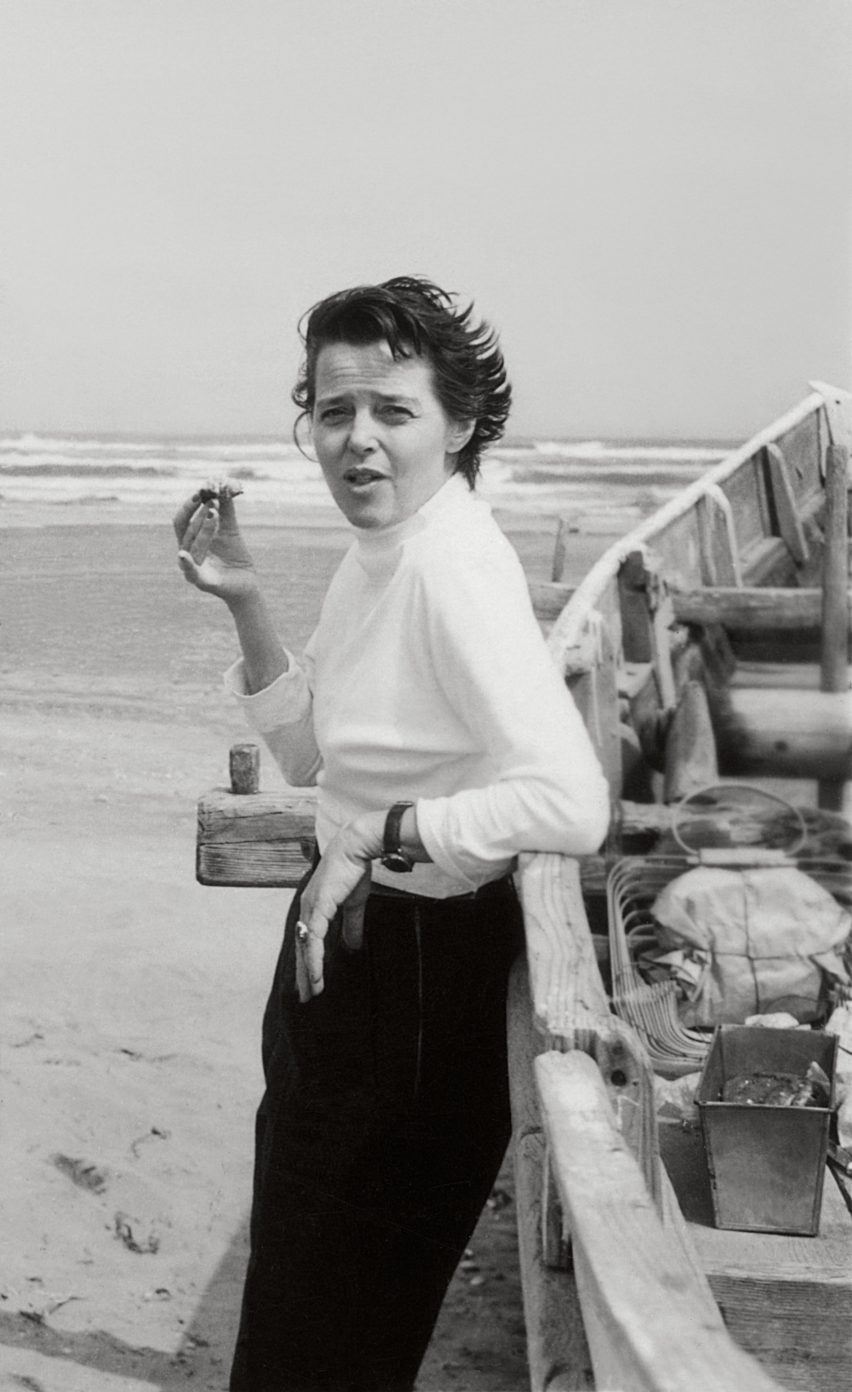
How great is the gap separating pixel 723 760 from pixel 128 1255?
78.3 inches

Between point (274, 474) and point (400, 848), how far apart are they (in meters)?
19.9

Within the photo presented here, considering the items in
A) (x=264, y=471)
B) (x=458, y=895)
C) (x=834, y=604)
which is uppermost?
(x=264, y=471)

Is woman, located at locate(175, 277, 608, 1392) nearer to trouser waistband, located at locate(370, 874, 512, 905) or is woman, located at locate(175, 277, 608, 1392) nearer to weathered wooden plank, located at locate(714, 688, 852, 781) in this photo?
trouser waistband, located at locate(370, 874, 512, 905)

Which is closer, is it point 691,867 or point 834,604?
point 691,867

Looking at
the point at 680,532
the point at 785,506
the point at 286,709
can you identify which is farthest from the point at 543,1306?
the point at 785,506

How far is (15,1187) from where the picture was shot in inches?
141

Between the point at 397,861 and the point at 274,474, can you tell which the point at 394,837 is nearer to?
the point at 397,861

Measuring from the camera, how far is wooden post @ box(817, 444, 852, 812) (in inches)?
186

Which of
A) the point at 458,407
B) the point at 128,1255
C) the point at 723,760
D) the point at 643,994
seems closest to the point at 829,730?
the point at 723,760

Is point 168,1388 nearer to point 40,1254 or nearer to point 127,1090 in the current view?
point 40,1254

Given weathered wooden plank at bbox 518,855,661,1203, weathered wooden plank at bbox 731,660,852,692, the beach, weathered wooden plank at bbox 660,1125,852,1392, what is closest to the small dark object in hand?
weathered wooden plank at bbox 518,855,661,1203

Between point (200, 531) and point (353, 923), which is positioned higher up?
point (200, 531)

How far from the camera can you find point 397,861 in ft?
5.26

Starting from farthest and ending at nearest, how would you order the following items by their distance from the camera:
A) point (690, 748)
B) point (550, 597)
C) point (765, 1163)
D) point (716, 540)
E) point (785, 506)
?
point (785, 506)
point (716, 540)
point (550, 597)
point (690, 748)
point (765, 1163)
